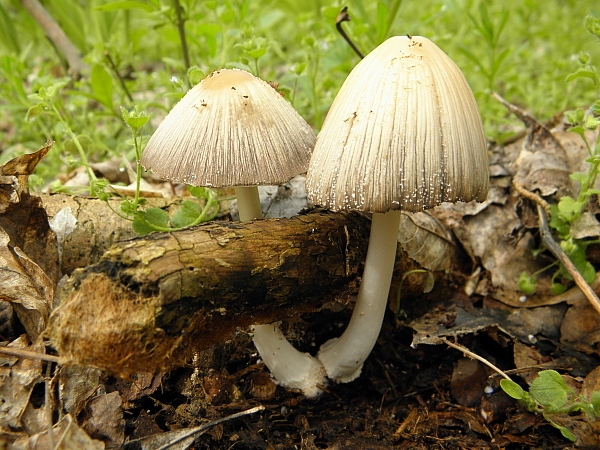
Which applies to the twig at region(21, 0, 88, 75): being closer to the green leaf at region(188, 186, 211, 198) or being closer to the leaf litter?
the leaf litter

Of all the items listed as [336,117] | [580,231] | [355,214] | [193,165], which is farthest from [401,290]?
[193,165]

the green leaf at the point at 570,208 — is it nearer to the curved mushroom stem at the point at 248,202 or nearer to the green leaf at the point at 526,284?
the green leaf at the point at 526,284

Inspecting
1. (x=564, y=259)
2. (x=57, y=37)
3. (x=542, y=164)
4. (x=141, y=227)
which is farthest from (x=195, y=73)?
(x=57, y=37)

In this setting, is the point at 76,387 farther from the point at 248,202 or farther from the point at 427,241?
the point at 427,241

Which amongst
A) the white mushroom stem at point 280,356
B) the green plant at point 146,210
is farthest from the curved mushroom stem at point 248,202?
the green plant at point 146,210

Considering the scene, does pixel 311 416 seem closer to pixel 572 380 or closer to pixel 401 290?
pixel 401 290
